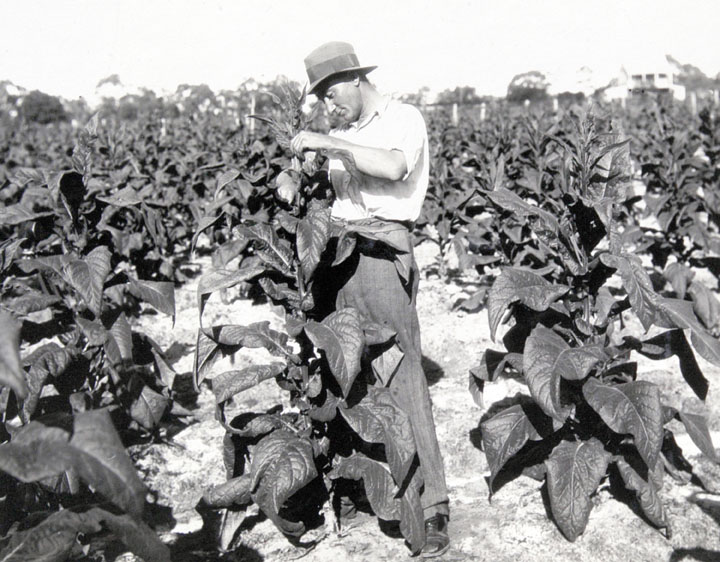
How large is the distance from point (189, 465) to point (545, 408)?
2.15m

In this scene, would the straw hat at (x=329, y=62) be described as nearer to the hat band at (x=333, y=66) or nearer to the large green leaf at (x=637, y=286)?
the hat band at (x=333, y=66)

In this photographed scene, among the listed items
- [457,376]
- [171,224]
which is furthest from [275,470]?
[171,224]

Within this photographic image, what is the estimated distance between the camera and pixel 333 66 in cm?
303

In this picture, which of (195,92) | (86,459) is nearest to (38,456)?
(86,459)

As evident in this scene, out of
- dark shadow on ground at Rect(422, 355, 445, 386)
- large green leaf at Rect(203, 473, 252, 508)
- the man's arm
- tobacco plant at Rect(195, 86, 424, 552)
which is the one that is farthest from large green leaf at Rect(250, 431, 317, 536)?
dark shadow on ground at Rect(422, 355, 445, 386)

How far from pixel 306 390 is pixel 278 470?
0.39 m

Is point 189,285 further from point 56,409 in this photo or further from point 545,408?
point 545,408

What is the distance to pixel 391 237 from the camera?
10.2ft

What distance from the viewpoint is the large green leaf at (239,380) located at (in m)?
2.81

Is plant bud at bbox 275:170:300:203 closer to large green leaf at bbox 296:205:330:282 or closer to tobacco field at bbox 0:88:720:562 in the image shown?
tobacco field at bbox 0:88:720:562

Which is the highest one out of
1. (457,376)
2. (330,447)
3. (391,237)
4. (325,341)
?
(391,237)

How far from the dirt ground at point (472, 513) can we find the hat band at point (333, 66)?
6.70 feet

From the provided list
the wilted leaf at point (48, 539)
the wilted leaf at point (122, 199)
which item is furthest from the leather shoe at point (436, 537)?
the wilted leaf at point (122, 199)

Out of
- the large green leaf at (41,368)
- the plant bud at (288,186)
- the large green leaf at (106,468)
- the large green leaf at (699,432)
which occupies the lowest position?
the large green leaf at (699,432)
